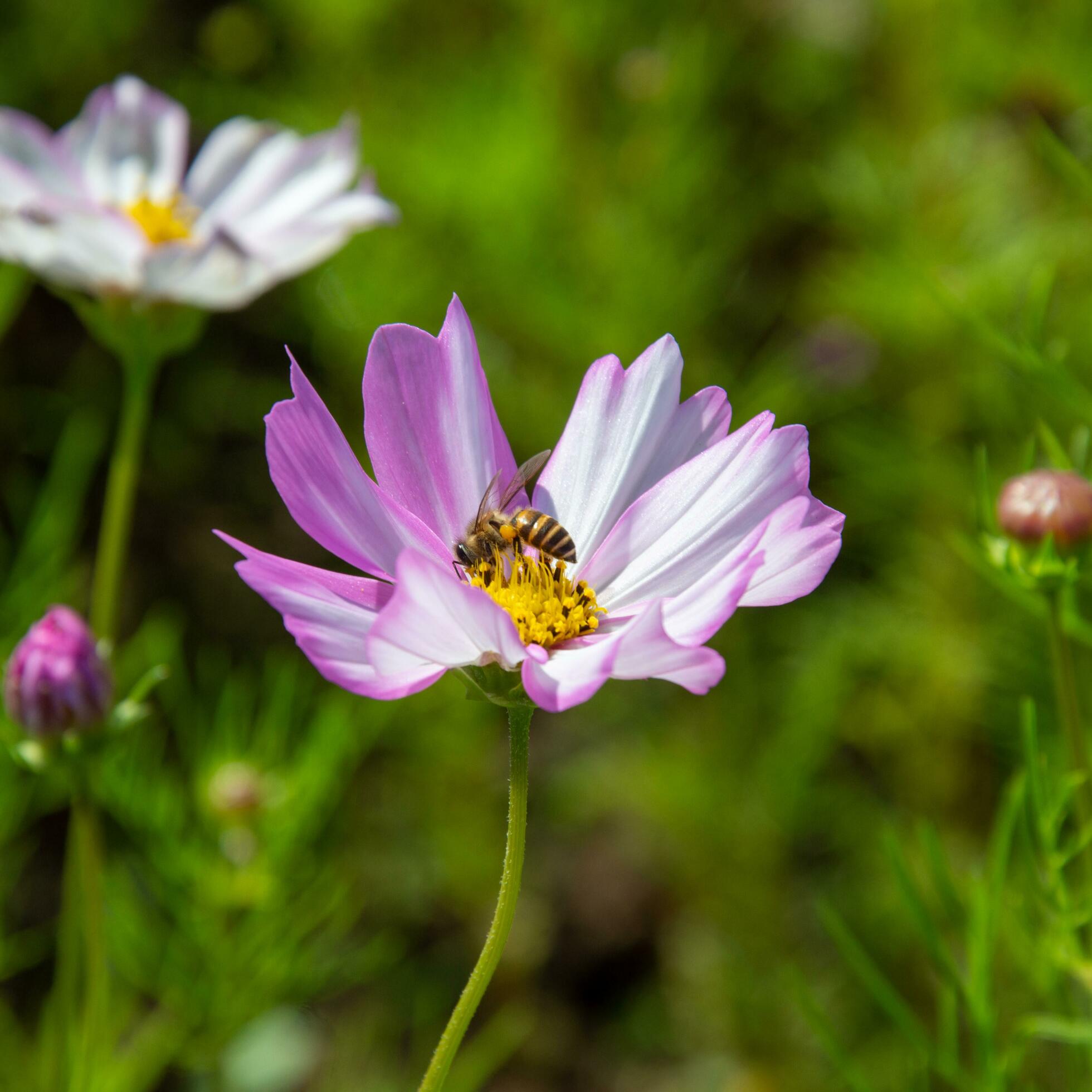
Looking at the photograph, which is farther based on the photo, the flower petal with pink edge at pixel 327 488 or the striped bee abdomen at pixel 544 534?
the striped bee abdomen at pixel 544 534

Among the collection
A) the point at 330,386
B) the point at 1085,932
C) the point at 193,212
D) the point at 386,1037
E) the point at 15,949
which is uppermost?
the point at 193,212

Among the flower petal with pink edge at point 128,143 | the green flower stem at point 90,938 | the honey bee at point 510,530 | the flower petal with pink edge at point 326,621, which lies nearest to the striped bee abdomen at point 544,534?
the honey bee at point 510,530

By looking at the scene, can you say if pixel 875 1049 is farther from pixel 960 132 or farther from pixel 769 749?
pixel 960 132

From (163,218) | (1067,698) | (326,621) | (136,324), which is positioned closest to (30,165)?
(163,218)

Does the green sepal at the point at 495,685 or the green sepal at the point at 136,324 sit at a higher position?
the green sepal at the point at 495,685

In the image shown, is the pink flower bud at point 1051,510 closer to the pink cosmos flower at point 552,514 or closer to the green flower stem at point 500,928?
the pink cosmos flower at point 552,514

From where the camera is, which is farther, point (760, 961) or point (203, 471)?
point (203, 471)

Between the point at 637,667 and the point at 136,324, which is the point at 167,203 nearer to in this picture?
the point at 136,324

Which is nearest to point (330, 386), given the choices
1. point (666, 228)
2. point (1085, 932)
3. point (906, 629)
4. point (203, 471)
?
point (203, 471)
